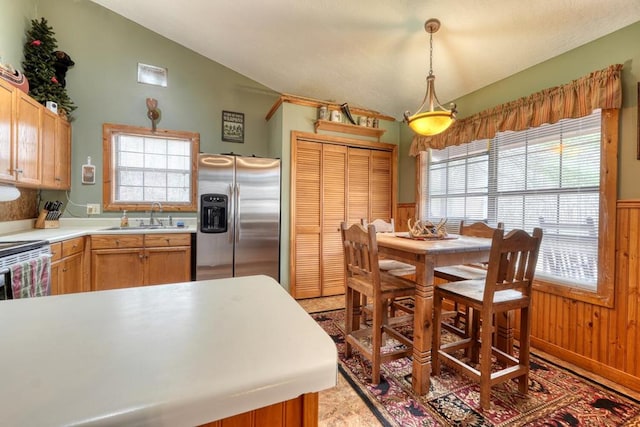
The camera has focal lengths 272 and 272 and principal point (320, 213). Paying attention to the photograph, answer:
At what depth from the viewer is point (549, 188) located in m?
2.30

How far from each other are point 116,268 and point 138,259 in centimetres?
21

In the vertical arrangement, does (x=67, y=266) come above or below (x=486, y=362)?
above

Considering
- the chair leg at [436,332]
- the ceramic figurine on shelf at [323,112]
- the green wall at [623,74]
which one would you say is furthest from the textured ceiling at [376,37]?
the chair leg at [436,332]

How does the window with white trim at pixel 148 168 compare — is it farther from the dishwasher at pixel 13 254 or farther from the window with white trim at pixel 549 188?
the window with white trim at pixel 549 188

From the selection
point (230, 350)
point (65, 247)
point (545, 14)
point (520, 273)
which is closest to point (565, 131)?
point (545, 14)

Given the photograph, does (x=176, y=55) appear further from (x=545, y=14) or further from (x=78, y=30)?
(x=545, y=14)

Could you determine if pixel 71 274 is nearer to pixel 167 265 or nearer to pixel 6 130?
pixel 167 265

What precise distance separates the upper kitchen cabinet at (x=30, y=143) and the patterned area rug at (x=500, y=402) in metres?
3.05

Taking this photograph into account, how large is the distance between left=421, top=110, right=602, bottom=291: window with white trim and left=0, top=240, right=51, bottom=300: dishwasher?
3.80m

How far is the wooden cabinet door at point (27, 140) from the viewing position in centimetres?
223

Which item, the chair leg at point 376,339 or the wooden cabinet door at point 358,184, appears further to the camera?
the wooden cabinet door at point 358,184

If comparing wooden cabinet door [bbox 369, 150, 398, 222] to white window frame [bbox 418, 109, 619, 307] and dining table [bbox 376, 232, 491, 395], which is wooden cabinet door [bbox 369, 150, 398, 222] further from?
white window frame [bbox 418, 109, 619, 307]

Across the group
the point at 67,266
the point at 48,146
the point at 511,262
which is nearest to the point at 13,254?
the point at 67,266

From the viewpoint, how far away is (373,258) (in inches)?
69.3
